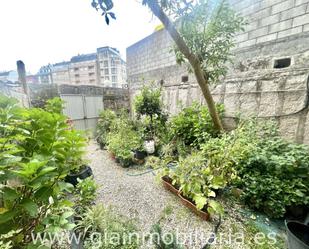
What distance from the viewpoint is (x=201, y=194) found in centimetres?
191

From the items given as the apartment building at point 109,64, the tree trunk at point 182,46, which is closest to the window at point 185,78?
the tree trunk at point 182,46

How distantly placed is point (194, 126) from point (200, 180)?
1496mm

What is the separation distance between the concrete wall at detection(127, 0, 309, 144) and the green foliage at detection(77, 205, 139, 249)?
8.13 feet

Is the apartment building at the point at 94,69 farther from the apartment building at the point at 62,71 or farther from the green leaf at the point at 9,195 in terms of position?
the green leaf at the point at 9,195

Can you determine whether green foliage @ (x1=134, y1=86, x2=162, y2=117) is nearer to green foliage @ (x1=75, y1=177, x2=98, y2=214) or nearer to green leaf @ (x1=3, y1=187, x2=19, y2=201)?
green foliage @ (x1=75, y1=177, x2=98, y2=214)

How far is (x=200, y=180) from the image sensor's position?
2.00 m

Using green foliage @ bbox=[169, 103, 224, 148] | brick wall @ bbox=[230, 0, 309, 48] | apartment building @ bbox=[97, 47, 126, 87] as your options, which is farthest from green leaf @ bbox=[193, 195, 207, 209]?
apartment building @ bbox=[97, 47, 126, 87]

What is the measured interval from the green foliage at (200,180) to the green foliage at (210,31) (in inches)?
61.9

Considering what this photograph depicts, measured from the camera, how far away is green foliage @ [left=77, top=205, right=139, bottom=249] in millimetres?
1466

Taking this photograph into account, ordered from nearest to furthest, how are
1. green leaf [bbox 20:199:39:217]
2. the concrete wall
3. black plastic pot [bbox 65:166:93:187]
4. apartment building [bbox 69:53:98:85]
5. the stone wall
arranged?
1. green leaf [bbox 20:199:39:217]
2. the concrete wall
3. black plastic pot [bbox 65:166:93:187]
4. the stone wall
5. apartment building [bbox 69:53:98:85]

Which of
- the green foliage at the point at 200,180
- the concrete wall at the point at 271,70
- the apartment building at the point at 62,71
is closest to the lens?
the green foliage at the point at 200,180

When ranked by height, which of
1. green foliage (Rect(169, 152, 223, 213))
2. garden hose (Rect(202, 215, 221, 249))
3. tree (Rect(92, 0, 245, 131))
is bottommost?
garden hose (Rect(202, 215, 221, 249))

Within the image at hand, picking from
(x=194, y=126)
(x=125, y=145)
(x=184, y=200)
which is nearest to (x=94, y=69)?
(x=125, y=145)

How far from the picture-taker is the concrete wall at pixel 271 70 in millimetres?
2281
